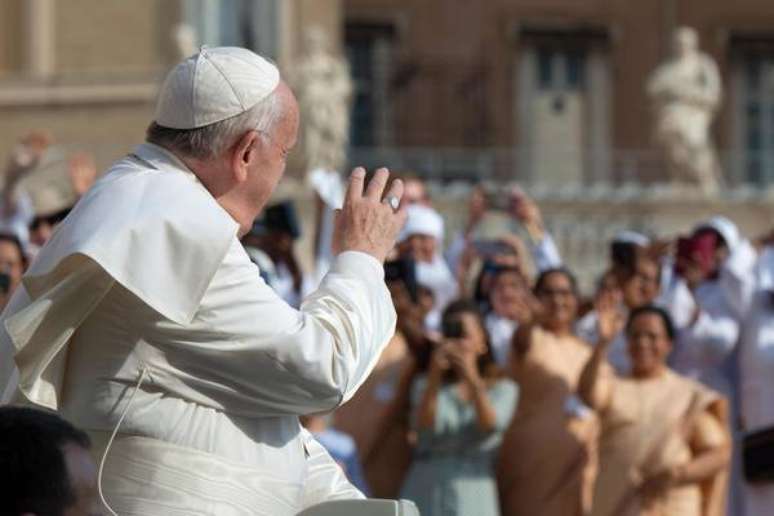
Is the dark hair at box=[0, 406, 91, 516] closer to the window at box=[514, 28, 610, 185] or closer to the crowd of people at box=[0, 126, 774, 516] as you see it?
the crowd of people at box=[0, 126, 774, 516]

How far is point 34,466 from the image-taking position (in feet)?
14.0

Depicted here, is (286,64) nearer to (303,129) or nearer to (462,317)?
(303,129)

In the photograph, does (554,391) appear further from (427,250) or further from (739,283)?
(427,250)

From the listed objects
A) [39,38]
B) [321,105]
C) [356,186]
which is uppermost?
[39,38]

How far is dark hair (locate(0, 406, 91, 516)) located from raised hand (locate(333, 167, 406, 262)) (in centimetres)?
134

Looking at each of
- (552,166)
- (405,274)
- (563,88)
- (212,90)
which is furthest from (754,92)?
(212,90)

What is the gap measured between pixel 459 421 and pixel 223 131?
563cm

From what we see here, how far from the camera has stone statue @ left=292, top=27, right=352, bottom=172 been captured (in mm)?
23688

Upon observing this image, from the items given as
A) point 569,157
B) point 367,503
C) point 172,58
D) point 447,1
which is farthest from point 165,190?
point 447,1

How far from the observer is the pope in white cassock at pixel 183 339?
5328 millimetres

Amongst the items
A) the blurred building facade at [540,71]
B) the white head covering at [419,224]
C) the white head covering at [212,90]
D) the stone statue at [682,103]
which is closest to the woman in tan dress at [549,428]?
the white head covering at [419,224]

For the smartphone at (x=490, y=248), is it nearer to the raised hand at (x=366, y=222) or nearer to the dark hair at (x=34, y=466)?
the raised hand at (x=366, y=222)

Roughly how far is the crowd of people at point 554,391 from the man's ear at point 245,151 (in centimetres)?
470

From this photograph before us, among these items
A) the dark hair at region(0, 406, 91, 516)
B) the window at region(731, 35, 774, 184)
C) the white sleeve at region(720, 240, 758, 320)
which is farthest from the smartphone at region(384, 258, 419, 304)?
the window at region(731, 35, 774, 184)
